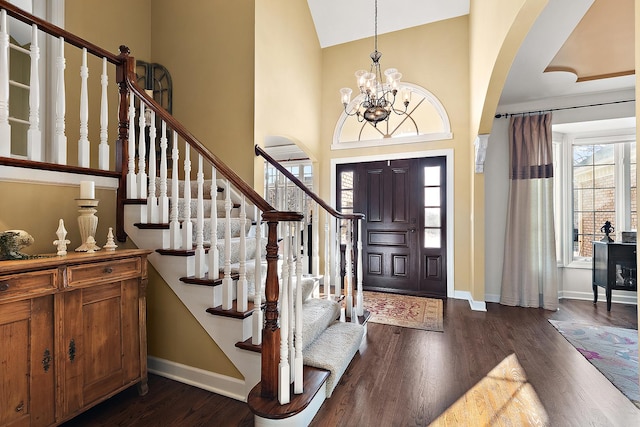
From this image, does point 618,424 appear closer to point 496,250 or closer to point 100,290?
point 496,250

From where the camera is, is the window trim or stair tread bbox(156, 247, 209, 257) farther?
the window trim

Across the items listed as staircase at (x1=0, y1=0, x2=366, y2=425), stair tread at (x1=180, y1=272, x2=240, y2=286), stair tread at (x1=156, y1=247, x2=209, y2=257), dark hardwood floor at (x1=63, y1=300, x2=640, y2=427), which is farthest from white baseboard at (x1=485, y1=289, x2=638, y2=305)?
stair tread at (x1=156, y1=247, x2=209, y2=257)

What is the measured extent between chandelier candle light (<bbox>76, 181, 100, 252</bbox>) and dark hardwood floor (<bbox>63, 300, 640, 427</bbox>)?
100 centimetres

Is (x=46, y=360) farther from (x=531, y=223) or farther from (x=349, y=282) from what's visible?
(x=531, y=223)

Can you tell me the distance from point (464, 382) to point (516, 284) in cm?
244

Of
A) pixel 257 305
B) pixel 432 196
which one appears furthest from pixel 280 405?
pixel 432 196

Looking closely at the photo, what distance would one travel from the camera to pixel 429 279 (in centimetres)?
443

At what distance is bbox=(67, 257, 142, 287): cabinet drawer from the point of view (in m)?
1.56

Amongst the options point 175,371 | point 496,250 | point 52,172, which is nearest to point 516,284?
point 496,250

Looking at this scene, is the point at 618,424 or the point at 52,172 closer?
the point at 618,424

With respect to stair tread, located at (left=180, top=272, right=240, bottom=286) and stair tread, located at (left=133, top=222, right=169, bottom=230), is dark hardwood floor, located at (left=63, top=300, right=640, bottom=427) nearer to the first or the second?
stair tread, located at (left=180, top=272, right=240, bottom=286)

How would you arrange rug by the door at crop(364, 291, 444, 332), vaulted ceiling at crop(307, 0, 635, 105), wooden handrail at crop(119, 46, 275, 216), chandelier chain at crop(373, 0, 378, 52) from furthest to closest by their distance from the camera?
1. chandelier chain at crop(373, 0, 378, 52)
2. rug by the door at crop(364, 291, 444, 332)
3. vaulted ceiling at crop(307, 0, 635, 105)
4. wooden handrail at crop(119, 46, 275, 216)

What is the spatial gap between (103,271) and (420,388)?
2.15 metres

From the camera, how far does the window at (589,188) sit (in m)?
4.03
